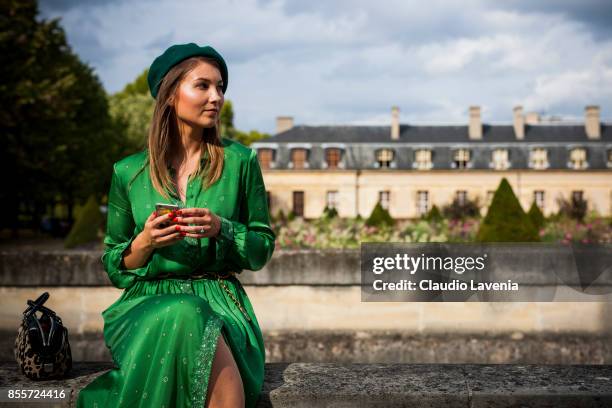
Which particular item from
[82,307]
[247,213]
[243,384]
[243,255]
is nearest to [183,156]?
[247,213]

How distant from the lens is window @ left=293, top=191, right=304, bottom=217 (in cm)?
4259

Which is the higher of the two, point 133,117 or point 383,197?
point 133,117

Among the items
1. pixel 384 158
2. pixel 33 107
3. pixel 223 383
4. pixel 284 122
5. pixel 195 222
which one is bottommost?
pixel 223 383

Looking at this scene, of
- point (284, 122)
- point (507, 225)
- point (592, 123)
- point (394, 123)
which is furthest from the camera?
point (284, 122)

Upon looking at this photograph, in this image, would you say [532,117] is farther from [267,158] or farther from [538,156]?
[267,158]

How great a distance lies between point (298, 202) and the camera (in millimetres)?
42875

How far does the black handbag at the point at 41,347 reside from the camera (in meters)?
2.46

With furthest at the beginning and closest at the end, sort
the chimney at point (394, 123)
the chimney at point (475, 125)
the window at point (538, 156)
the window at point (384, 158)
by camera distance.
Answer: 1. the chimney at point (394, 123)
2. the chimney at point (475, 125)
3. the window at point (384, 158)
4. the window at point (538, 156)

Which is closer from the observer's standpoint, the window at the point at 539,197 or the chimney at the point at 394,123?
the window at the point at 539,197

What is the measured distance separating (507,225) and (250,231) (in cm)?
679

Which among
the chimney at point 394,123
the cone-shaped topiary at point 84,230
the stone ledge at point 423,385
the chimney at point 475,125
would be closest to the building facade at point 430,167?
the chimney at point 475,125

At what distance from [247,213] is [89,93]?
92.6 ft

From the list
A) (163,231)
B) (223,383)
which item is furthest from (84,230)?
(223,383)

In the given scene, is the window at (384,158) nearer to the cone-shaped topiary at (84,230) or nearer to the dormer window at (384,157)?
the dormer window at (384,157)
